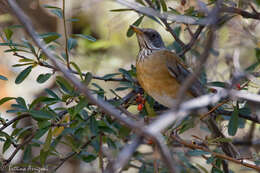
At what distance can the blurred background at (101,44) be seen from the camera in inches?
186

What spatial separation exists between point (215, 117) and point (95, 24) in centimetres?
380

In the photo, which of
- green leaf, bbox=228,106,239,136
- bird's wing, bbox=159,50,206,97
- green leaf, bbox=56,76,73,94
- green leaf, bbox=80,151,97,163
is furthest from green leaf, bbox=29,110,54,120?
green leaf, bbox=228,106,239,136

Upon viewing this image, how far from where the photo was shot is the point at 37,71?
6.57 meters

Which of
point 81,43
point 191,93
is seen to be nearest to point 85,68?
point 81,43

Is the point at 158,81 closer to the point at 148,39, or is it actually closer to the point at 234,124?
the point at 148,39

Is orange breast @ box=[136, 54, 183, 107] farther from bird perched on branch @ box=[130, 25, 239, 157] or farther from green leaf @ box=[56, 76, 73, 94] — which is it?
green leaf @ box=[56, 76, 73, 94]

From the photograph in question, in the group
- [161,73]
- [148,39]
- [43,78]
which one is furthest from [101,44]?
[43,78]

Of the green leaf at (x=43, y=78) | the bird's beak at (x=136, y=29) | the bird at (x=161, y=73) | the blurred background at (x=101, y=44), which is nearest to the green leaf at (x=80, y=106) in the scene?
the green leaf at (x=43, y=78)

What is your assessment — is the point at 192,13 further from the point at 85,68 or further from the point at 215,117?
the point at 85,68

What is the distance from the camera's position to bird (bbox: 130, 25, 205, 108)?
3902 mm

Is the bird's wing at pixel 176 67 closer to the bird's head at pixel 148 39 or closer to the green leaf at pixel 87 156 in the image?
the bird's head at pixel 148 39

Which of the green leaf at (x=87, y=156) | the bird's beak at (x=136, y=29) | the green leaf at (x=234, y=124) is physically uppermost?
the bird's beak at (x=136, y=29)

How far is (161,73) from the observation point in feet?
13.1

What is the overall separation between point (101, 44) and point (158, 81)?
1475 millimetres
